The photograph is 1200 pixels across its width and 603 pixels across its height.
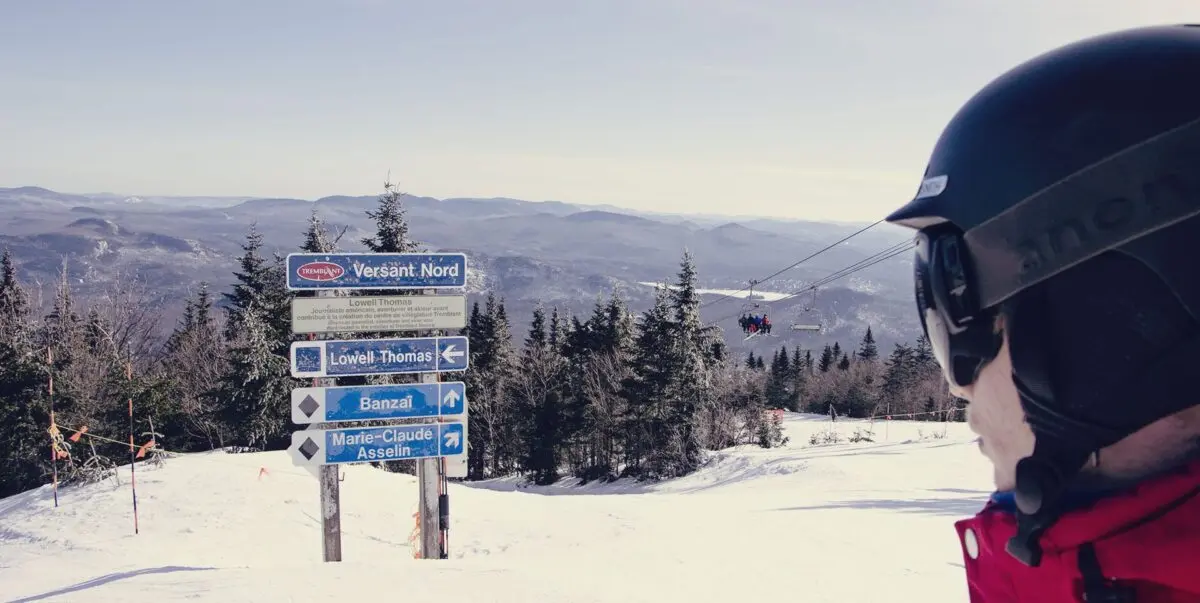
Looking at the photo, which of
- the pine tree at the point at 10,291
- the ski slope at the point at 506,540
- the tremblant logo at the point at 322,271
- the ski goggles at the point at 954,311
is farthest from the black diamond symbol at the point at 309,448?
the pine tree at the point at 10,291

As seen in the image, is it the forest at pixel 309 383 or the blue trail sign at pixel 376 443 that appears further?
the forest at pixel 309 383

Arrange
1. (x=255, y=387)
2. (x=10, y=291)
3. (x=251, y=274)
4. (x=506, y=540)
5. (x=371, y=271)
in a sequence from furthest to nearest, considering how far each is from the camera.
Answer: (x=10, y=291) < (x=251, y=274) < (x=255, y=387) < (x=506, y=540) < (x=371, y=271)

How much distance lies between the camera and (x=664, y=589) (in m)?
8.40

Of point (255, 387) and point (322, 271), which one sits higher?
point (322, 271)

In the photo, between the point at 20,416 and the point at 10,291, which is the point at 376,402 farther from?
the point at 10,291

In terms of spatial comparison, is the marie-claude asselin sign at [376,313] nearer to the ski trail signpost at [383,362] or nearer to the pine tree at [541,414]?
the ski trail signpost at [383,362]

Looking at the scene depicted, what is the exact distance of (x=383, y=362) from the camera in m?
11.6

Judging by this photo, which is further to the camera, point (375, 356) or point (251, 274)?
point (251, 274)

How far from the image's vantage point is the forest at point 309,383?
2577 centimetres

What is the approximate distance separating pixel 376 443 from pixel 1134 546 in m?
11.4

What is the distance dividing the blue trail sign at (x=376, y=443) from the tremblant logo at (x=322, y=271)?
2.32 metres

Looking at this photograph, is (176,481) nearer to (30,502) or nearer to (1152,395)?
(30,502)

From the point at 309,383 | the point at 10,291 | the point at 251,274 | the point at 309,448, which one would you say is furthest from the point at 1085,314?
the point at 10,291

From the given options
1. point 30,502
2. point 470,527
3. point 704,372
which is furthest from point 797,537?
point 704,372
